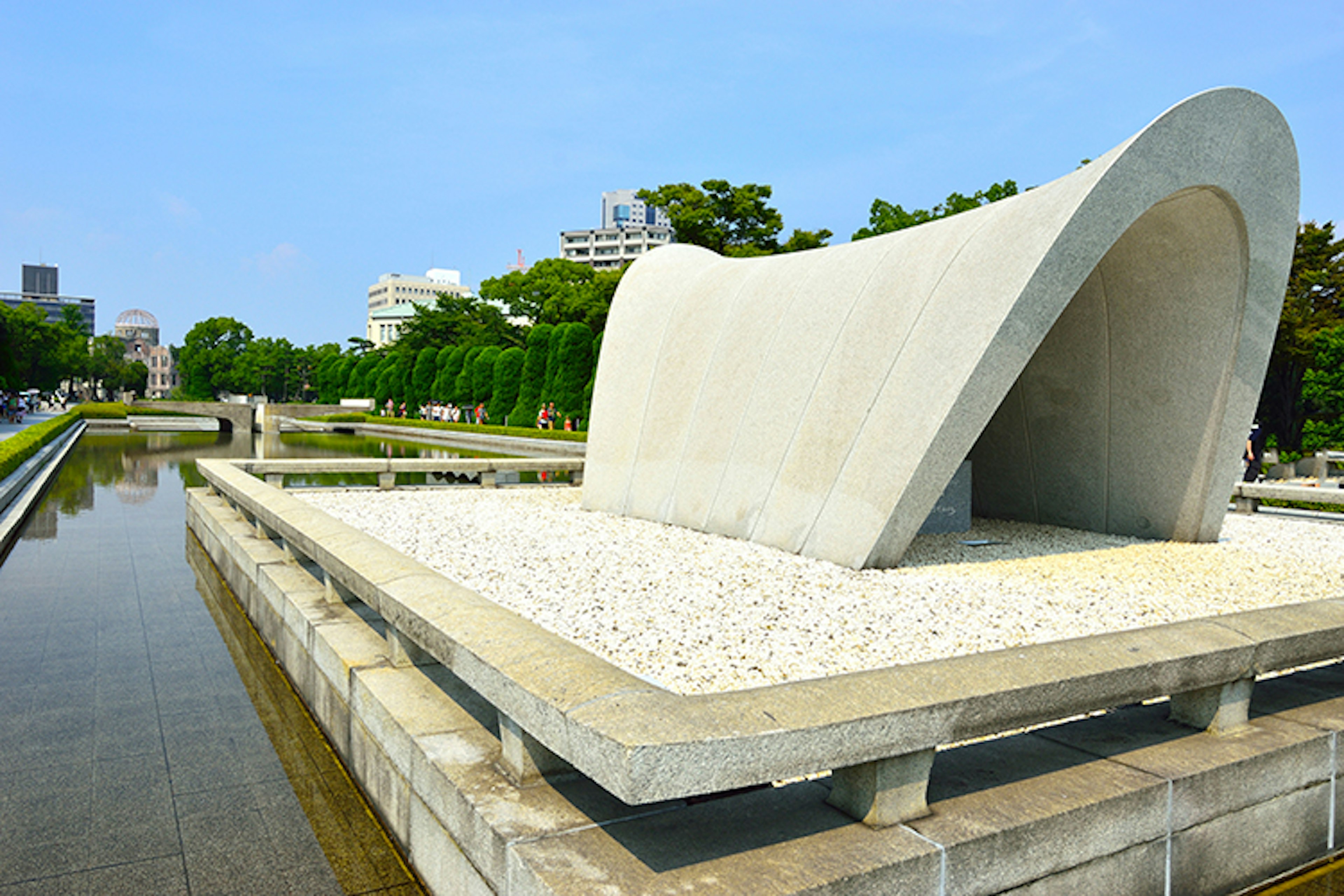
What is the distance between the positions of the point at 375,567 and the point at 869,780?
3.08 meters

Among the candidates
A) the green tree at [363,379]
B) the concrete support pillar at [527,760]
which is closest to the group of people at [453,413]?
the green tree at [363,379]

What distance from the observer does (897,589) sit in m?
6.71

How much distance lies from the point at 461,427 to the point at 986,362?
118ft

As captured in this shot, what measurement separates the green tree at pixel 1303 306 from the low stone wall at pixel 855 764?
31.3 m

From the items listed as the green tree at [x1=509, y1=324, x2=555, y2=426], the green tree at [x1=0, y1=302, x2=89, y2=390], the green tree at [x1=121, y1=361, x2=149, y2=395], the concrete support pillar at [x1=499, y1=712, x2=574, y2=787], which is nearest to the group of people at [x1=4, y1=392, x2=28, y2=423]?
the green tree at [x1=0, y1=302, x2=89, y2=390]

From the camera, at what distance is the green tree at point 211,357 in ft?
300

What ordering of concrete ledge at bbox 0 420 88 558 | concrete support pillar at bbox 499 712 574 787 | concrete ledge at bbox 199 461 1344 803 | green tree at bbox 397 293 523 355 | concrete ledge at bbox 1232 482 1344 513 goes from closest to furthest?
concrete ledge at bbox 199 461 1344 803, concrete support pillar at bbox 499 712 574 787, concrete ledge at bbox 0 420 88 558, concrete ledge at bbox 1232 482 1344 513, green tree at bbox 397 293 523 355

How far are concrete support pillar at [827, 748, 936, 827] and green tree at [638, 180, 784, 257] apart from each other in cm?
3608

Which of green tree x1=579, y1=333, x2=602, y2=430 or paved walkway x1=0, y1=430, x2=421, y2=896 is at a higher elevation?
green tree x1=579, y1=333, x2=602, y2=430

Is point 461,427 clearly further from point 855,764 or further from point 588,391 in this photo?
point 855,764

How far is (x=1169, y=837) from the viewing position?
330cm

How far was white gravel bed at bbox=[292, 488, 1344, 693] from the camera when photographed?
5035 millimetres

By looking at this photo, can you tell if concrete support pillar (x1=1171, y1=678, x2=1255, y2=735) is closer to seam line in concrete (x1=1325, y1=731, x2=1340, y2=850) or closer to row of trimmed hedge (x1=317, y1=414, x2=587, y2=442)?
seam line in concrete (x1=1325, y1=731, x2=1340, y2=850)

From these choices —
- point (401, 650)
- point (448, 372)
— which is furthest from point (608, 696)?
point (448, 372)
